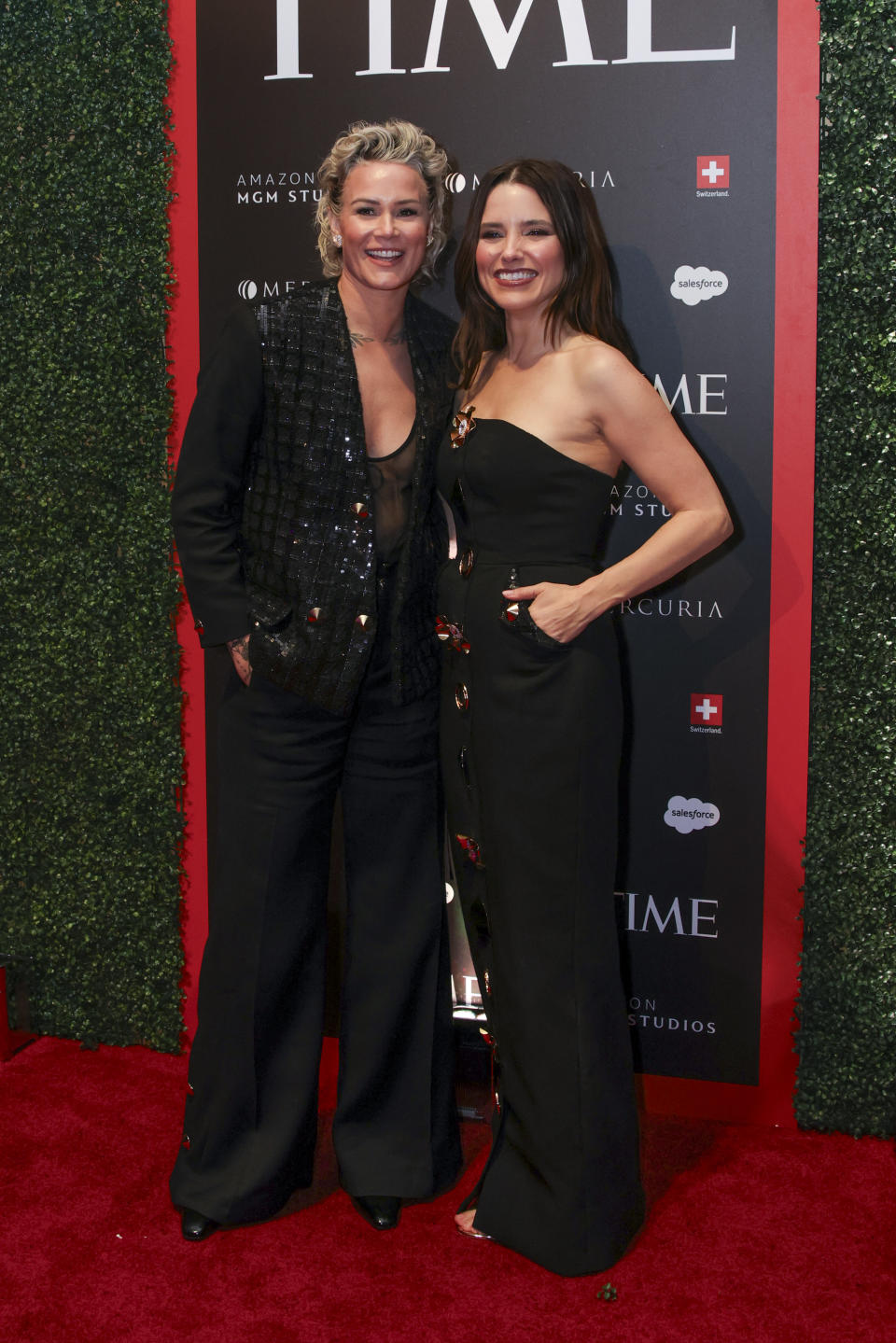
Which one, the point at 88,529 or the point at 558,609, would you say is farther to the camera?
the point at 88,529

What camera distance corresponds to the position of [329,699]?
8.04 ft

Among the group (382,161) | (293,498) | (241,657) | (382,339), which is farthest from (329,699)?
(382,161)

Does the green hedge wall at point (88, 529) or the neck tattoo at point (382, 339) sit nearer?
the neck tattoo at point (382, 339)

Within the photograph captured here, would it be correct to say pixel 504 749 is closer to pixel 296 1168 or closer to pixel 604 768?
pixel 604 768

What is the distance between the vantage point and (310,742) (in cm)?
252

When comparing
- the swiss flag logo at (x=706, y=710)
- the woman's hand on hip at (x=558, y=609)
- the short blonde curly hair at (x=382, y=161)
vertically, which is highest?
the short blonde curly hair at (x=382, y=161)

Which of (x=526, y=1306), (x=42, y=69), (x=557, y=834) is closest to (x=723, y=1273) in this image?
(x=526, y=1306)

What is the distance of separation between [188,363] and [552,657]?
1341 millimetres

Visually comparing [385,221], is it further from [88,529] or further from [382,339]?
[88,529]

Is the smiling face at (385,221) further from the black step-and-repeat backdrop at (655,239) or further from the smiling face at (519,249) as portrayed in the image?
the black step-and-repeat backdrop at (655,239)

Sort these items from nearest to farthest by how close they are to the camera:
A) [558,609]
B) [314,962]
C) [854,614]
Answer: [558,609] → [314,962] → [854,614]

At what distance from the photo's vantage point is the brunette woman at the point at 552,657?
2.31 m

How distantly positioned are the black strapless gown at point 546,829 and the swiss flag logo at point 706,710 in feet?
1.79

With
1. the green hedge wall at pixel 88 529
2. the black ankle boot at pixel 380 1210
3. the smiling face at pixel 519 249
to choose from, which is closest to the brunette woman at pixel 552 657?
the smiling face at pixel 519 249
